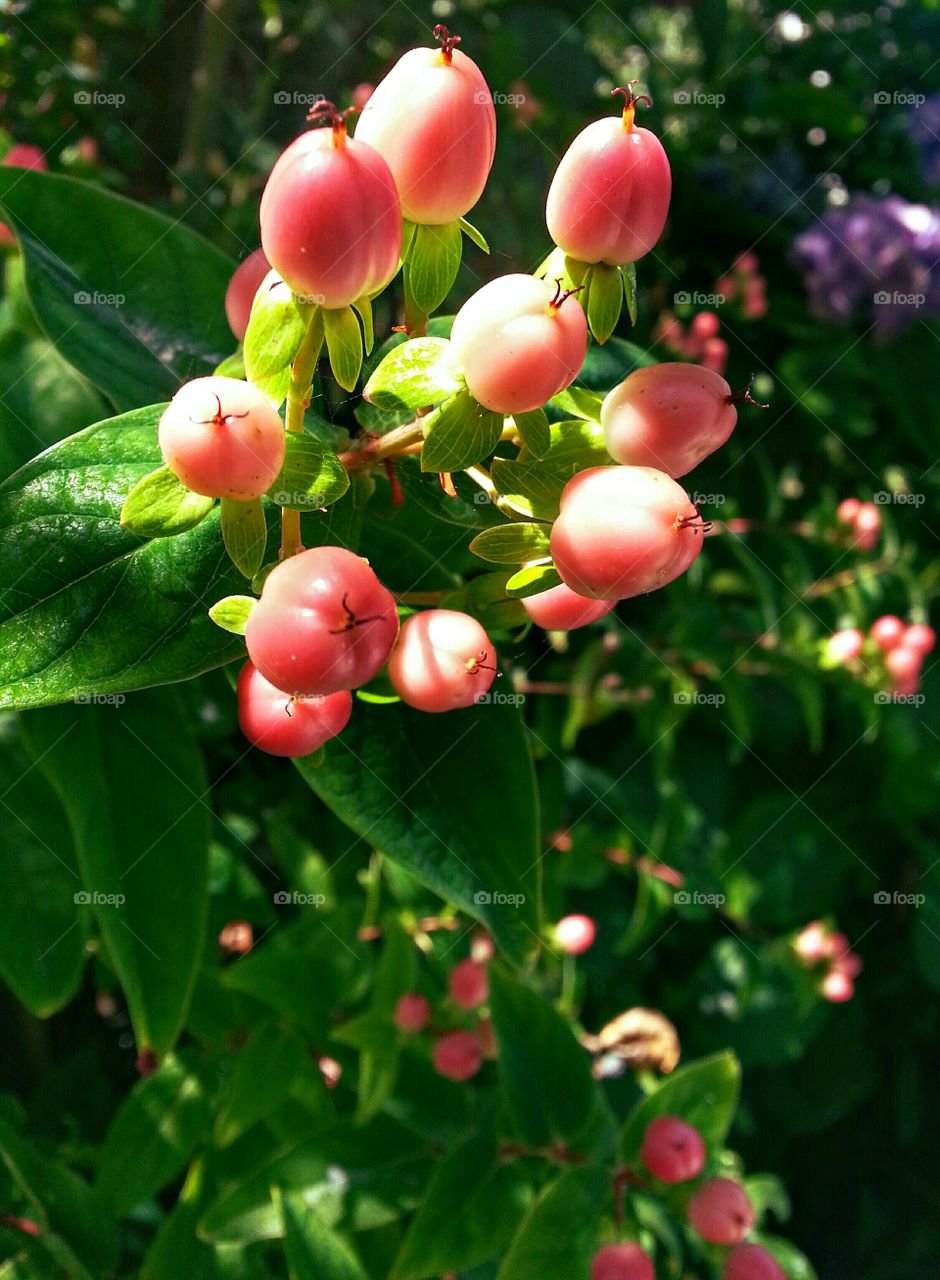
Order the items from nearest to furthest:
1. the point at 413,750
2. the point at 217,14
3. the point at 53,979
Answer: the point at 413,750 → the point at 53,979 → the point at 217,14

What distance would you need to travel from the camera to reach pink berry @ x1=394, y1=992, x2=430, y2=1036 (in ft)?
2.49

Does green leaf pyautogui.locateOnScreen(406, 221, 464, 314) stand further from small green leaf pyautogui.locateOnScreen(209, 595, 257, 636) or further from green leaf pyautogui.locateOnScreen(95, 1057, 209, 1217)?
green leaf pyautogui.locateOnScreen(95, 1057, 209, 1217)

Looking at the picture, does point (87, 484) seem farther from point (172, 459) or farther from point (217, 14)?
point (217, 14)

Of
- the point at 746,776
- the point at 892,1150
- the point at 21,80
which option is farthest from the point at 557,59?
the point at 892,1150

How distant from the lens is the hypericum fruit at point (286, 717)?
1.21 feet

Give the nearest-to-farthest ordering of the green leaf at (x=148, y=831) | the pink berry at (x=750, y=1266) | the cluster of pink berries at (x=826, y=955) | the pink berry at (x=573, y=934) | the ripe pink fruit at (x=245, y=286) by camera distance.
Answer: the ripe pink fruit at (x=245, y=286)
the green leaf at (x=148, y=831)
the pink berry at (x=750, y=1266)
the pink berry at (x=573, y=934)
the cluster of pink berries at (x=826, y=955)

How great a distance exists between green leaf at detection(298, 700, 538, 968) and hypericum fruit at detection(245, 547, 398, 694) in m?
0.13

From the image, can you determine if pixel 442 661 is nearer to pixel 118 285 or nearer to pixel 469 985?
pixel 118 285

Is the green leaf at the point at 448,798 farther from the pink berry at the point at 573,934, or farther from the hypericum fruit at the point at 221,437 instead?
the pink berry at the point at 573,934

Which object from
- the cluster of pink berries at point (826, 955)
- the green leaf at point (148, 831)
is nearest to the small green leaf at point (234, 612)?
the green leaf at point (148, 831)

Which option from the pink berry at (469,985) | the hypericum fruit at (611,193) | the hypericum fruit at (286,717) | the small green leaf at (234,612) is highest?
the hypericum fruit at (611,193)

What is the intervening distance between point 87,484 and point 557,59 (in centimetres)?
108

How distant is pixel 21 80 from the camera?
1015 mm

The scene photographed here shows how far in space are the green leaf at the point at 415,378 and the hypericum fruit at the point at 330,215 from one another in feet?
0.10
